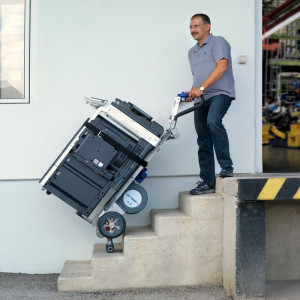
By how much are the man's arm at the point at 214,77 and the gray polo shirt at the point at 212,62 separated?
0.06 m

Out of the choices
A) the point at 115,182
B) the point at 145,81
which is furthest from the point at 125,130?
the point at 145,81

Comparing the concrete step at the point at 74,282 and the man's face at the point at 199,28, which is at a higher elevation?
the man's face at the point at 199,28

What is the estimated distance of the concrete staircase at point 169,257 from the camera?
14.3ft

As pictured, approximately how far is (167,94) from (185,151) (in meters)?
0.60

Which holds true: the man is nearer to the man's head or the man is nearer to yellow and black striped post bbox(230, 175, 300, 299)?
the man's head

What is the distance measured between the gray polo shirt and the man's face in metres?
0.06

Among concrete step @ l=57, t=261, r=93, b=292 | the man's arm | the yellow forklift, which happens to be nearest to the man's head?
the man's arm

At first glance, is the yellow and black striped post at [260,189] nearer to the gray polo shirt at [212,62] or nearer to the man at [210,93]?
A: the man at [210,93]

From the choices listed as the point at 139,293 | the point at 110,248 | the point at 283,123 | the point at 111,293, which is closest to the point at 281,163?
the point at 110,248

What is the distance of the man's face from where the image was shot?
4496mm

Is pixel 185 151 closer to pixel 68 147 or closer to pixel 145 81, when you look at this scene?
pixel 145 81

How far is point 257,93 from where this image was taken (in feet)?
17.1

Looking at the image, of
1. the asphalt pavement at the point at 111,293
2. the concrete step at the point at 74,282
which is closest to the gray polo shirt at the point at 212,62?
the asphalt pavement at the point at 111,293

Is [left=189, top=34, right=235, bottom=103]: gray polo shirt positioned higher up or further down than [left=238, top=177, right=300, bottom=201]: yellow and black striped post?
higher up
